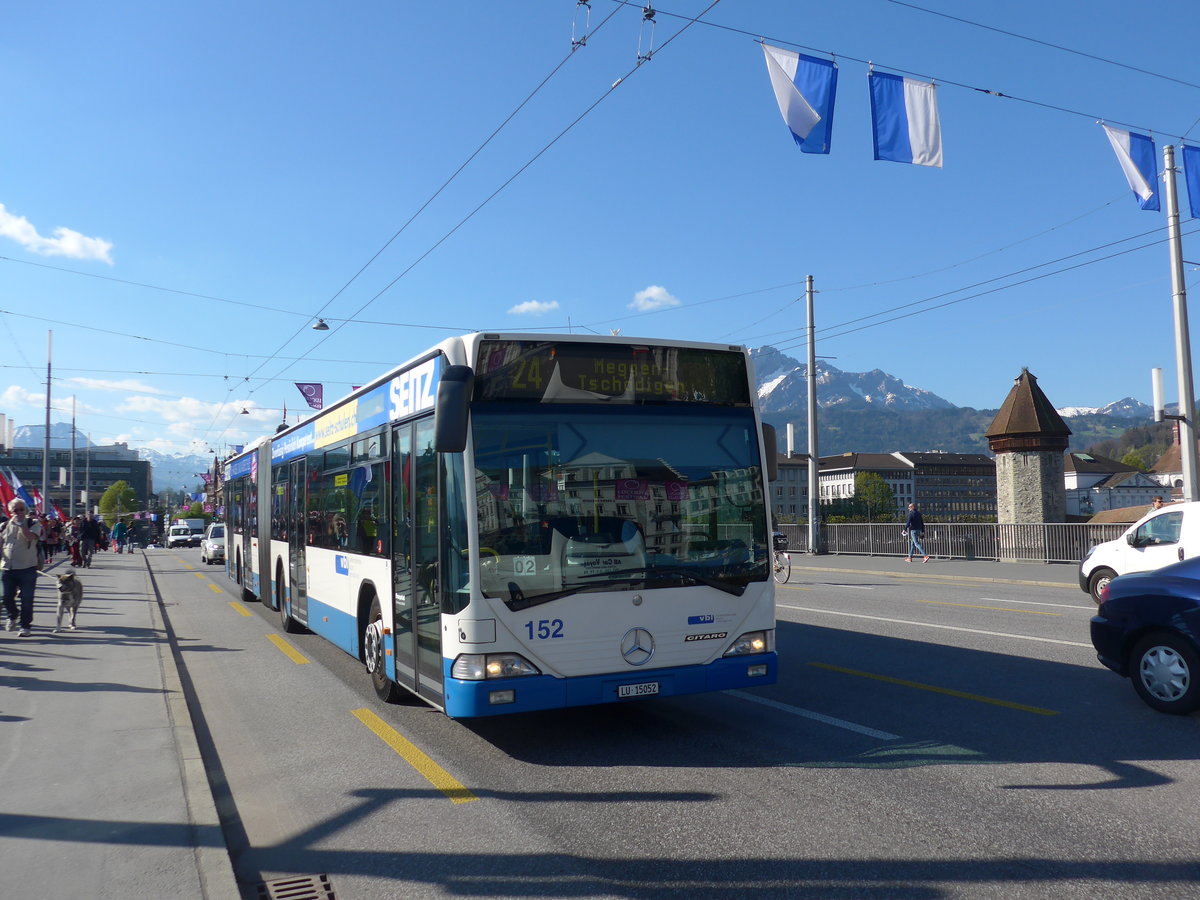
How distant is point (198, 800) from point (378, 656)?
9.50ft

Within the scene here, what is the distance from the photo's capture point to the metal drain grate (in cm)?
435

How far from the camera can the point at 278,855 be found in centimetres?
491

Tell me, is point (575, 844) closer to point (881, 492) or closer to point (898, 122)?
point (898, 122)

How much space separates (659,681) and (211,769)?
3.22 m

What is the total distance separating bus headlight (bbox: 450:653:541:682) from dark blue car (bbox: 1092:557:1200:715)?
465cm

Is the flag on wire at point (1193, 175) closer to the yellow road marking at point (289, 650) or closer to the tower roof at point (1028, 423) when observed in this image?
the tower roof at point (1028, 423)

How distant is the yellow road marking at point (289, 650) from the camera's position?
37.2ft

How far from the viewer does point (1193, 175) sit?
66.1ft

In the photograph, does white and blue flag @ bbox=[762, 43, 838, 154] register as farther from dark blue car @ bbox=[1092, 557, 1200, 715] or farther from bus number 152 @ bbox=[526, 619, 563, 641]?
bus number 152 @ bbox=[526, 619, 563, 641]

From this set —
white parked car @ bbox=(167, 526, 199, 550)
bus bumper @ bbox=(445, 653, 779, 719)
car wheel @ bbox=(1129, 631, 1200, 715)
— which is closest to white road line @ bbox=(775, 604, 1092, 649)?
car wheel @ bbox=(1129, 631, 1200, 715)

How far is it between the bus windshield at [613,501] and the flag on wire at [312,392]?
2827 cm

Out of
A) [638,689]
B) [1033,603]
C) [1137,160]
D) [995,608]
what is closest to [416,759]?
[638,689]

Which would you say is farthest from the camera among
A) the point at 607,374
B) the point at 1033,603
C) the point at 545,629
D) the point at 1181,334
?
the point at 1181,334

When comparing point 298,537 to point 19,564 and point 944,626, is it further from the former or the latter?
point 944,626
